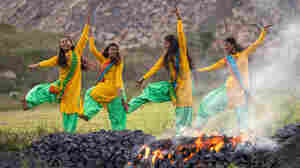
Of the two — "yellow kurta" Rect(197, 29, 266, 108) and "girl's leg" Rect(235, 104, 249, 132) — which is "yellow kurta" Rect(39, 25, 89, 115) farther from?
"girl's leg" Rect(235, 104, 249, 132)

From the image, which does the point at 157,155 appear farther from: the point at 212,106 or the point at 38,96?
the point at 38,96

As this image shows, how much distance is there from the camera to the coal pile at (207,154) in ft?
15.2

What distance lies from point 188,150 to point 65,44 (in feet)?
11.7

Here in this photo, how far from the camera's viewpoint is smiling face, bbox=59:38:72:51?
764 cm

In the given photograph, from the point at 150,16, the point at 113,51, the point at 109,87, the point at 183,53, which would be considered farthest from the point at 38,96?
the point at 150,16

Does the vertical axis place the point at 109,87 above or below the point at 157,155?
above

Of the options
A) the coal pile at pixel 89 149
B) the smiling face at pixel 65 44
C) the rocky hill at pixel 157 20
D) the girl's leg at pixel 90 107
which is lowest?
the coal pile at pixel 89 149

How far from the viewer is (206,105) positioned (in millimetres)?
7293

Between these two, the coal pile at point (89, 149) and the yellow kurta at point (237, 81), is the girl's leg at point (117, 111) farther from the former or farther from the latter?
the yellow kurta at point (237, 81)

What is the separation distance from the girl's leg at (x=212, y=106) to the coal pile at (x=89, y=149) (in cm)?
115

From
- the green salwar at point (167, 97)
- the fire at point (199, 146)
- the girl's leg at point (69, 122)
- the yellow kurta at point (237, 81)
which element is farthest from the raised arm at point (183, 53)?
the fire at point (199, 146)

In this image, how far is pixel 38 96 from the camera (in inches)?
301

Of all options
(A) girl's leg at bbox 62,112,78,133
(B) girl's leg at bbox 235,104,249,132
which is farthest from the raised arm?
(A) girl's leg at bbox 62,112,78,133

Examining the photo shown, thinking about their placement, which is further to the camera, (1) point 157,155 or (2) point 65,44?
(2) point 65,44
